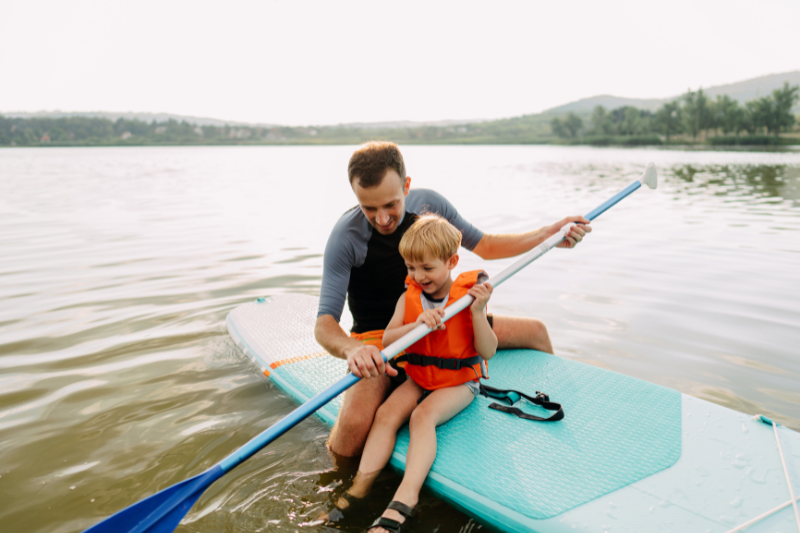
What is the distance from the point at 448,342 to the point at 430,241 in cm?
59

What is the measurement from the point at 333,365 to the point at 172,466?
1.19 metres

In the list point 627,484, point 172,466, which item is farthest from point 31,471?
point 627,484

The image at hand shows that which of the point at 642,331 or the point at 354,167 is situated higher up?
the point at 354,167

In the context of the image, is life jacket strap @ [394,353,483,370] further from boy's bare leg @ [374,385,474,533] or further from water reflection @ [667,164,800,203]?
water reflection @ [667,164,800,203]

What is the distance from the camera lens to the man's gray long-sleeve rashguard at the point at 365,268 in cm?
296

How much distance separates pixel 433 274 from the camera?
8.58 ft

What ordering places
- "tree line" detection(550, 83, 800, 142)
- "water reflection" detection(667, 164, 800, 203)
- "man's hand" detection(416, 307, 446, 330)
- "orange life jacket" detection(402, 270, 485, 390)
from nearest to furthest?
1. "man's hand" detection(416, 307, 446, 330)
2. "orange life jacket" detection(402, 270, 485, 390)
3. "water reflection" detection(667, 164, 800, 203)
4. "tree line" detection(550, 83, 800, 142)

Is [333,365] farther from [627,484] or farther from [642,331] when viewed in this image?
[642,331]

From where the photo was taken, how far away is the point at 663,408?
2.79 meters

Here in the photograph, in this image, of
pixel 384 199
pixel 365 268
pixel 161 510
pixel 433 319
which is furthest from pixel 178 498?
pixel 384 199

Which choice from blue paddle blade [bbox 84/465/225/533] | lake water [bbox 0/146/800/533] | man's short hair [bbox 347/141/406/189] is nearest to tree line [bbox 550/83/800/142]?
lake water [bbox 0/146/800/533]

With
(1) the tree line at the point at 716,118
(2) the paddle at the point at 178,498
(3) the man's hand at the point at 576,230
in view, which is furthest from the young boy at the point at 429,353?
(1) the tree line at the point at 716,118

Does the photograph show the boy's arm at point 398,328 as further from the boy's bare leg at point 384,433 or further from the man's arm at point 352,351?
the boy's bare leg at point 384,433

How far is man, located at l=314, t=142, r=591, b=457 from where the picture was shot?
259 cm
